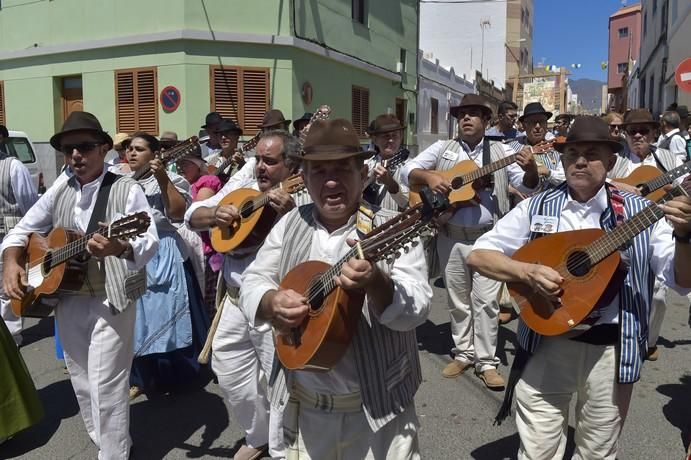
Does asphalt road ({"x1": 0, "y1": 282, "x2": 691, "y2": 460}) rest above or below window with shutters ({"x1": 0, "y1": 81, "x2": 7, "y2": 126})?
below

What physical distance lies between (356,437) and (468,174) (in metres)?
3.09

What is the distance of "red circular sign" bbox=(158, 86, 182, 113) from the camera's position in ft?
44.9

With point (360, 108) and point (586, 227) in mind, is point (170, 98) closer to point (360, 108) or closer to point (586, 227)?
point (360, 108)

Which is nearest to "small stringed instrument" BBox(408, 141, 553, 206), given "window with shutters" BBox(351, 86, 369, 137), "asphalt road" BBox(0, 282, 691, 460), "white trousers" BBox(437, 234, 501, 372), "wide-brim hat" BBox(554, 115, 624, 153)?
"white trousers" BBox(437, 234, 501, 372)

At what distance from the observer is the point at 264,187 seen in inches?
150

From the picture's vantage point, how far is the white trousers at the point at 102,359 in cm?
337

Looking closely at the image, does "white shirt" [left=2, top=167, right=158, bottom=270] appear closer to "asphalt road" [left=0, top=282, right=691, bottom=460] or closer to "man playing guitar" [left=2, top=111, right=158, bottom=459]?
"man playing guitar" [left=2, top=111, right=158, bottom=459]

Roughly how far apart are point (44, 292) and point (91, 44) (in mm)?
12971

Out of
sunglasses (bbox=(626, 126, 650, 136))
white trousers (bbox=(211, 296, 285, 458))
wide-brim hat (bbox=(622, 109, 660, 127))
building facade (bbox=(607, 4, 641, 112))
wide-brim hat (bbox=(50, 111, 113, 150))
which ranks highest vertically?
building facade (bbox=(607, 4, 641, 112))

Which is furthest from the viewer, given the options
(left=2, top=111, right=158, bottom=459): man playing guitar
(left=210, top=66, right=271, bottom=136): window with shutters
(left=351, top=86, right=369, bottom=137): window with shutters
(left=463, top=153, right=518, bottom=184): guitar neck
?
(left=351, top=86, right=369, bottom=137): window with shutters

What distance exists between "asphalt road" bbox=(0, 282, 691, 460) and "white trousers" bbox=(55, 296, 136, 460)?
467 mm

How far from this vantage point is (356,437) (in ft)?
7.85

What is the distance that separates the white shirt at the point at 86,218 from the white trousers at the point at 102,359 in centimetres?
39

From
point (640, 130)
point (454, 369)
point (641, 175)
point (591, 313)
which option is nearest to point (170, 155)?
point (454, 369)
